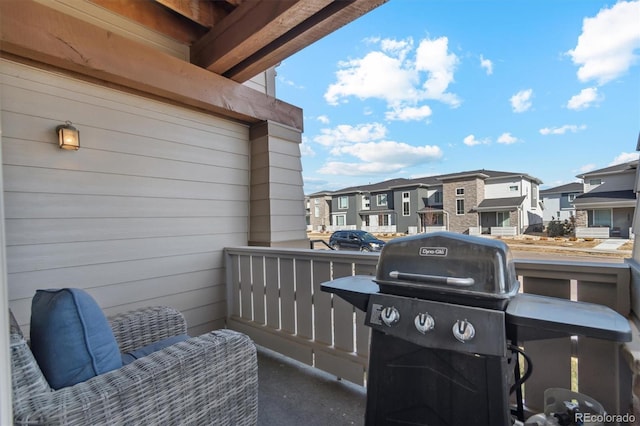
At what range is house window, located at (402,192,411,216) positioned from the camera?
7.50 ft

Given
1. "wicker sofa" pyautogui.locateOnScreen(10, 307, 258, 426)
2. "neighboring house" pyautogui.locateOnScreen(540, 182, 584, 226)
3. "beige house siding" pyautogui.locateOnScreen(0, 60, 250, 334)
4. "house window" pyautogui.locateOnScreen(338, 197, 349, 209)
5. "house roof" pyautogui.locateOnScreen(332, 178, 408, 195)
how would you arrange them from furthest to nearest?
"house window" pyautogui.locateOnScreen(338, 197, 349, 209) → "house roof" pyautogui.locateOnScreen(332, 178, 408, 195) → "beige house siding" pyautogui.locateOnScreen(0, 60, 250, 334) → "neighboring house" pyautogui.locateOnScreen(540, 182, 584, 226) → "wicker sofa" pyautogui.locateOnScreen(10, 307, 258, 426)

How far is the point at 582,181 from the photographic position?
163 centimetres

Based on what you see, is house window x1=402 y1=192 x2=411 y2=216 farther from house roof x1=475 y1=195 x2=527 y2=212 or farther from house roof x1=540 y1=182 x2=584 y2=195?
house roof x1=540 y1=182 x2=584 y2=195

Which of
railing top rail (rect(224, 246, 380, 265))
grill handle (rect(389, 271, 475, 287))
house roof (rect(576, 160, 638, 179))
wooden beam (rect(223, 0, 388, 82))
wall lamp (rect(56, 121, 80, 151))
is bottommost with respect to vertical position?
railing top rail (rect(224, 246, 380, 265))

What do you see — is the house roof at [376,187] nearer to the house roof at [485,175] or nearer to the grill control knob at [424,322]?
the house roof at [485,175]

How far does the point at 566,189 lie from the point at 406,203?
1.00 metres

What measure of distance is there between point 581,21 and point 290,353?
2.90 meters

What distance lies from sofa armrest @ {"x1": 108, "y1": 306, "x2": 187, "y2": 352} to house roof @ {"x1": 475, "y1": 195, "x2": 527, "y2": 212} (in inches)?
81.3

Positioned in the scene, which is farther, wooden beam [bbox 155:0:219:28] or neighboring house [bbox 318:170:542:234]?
wooden beam [bbox 155:0:219:28]

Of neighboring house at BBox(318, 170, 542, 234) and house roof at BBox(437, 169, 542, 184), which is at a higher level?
house roof at BBox(437, 169, 542, 184)

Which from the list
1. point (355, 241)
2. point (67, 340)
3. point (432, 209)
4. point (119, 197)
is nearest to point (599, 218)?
point (432, 209)

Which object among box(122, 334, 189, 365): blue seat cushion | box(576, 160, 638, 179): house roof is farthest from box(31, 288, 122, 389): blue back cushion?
box(576, 160, 638, 179): house roof

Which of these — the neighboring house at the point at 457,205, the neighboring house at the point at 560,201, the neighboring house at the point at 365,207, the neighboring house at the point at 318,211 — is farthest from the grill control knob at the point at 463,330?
the neighboring house at the point at 318,211

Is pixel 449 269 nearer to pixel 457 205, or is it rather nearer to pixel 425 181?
pixel 457 205
